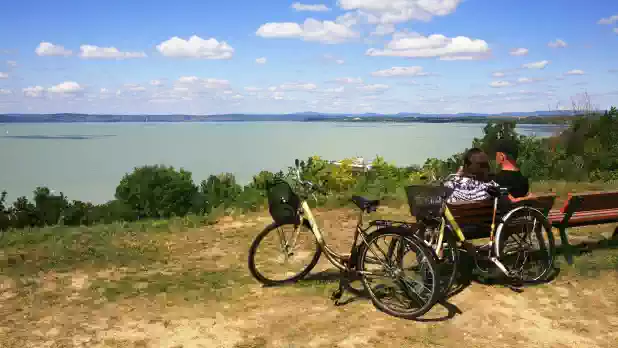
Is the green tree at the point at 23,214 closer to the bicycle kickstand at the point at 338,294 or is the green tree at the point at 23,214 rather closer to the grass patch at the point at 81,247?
the grass patch at the point at 81,247

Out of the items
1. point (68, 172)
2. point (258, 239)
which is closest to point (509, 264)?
point (258, 239)

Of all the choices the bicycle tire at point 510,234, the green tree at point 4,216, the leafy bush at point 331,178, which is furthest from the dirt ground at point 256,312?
the green tree at point 4,216

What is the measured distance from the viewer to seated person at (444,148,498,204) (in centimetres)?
552

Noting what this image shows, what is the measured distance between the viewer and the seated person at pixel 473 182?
552 cm

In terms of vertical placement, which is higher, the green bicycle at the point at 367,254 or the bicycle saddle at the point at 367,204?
the bicycle saddle at the point at 367,204

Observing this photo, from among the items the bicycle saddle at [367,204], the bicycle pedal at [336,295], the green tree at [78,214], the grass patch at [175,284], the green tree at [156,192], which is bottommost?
the green tree at [78,214]

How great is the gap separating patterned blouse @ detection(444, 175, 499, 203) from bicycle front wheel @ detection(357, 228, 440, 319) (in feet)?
2.96

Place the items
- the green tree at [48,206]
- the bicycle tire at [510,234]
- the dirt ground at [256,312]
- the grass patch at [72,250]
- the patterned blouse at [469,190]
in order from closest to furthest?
the dirt ground at [256,312], the bicycle tire at [510,234], the patterned blouse at [469,190], the grass patch at [72,250], the green tree at [48,206]

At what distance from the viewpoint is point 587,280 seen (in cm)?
559

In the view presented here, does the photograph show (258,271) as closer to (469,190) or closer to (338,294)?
(338,294)

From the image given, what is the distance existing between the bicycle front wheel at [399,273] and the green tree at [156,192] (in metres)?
39.1

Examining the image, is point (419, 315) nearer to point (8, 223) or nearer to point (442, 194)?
point (442, 194)

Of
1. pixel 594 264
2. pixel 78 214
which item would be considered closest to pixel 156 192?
pixel 78 214

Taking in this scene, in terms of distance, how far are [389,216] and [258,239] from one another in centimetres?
479
